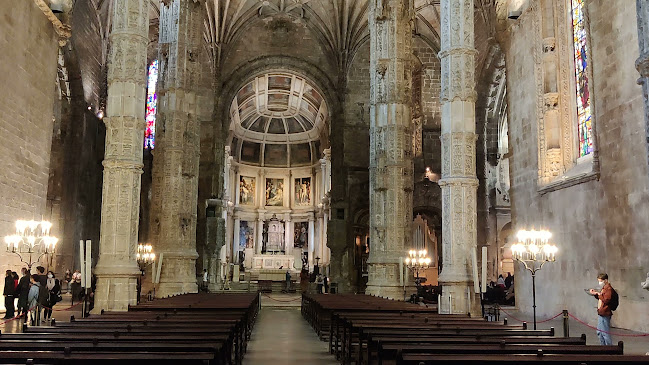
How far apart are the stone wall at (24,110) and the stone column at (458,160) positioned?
12207mm

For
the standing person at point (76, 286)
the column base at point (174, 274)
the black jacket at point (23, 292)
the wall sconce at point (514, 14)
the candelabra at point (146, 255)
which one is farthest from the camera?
the standing person at point (76, 286)

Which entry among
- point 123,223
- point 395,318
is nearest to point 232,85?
point 123,223

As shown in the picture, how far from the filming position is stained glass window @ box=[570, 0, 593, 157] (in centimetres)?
1820

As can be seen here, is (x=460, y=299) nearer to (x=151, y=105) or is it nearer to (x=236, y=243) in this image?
(x=151, y=105)

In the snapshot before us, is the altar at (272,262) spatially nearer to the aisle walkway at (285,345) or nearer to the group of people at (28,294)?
the aisle walkway at (285,345)

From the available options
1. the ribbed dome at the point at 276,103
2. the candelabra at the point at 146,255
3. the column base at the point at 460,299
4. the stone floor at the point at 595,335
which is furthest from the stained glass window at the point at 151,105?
the column base at the point at 460,299

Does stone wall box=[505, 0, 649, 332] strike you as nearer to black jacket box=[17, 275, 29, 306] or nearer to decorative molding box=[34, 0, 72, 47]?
black jacket box=[17, 275, 29, 306]

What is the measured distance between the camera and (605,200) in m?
15.9

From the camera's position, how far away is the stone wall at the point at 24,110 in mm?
17109

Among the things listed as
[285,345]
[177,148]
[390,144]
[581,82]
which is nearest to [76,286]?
[177,148]

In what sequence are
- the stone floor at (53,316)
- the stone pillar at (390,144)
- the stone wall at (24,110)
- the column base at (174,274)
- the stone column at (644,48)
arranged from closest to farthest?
the stone column at (644,48)
the stone floor at (53,316)
the stone wall at (24,110)
the stone pillar at (390,144)
the column base at (174,274)

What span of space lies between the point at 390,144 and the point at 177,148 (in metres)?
7.21

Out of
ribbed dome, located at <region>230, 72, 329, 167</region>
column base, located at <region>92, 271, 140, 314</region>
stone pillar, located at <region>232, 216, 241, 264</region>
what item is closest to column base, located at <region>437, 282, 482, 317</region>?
column base, located at <region>92, 271, 140, 314</region>

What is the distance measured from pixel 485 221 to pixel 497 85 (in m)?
7.18
